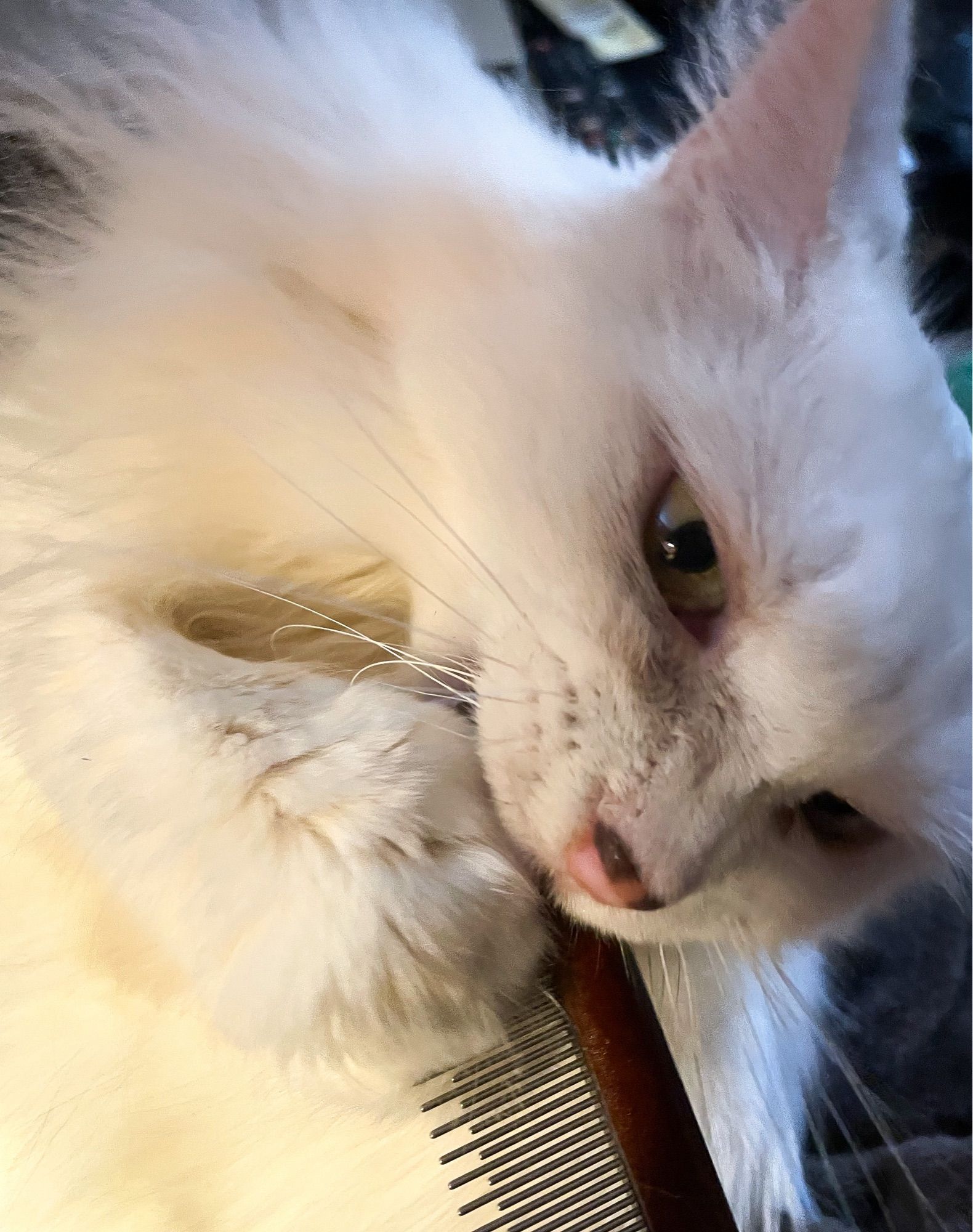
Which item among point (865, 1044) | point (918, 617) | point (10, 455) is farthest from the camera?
point (865, 1044)

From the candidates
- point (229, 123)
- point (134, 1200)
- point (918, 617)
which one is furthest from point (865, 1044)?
point (229, 123)

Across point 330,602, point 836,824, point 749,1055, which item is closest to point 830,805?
point 836,824

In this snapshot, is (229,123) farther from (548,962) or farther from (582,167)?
(548,962)

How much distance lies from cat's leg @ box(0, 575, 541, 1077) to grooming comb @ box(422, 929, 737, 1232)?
0.05 metres

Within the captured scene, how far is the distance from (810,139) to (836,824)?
552 mm

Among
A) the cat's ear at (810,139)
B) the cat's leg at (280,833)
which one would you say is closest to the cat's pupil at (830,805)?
the cat's leg at (280,833)

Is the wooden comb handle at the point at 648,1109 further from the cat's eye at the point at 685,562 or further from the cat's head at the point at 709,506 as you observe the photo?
the cat's eye at the point at 685,562

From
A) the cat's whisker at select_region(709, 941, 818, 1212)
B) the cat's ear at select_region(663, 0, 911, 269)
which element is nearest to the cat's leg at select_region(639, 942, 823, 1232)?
the cat's whisker at select_region(709, 941, 818, 1212)

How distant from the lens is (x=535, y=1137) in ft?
2.15

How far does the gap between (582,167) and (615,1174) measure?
795 mm

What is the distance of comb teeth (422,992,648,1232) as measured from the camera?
2.05ft

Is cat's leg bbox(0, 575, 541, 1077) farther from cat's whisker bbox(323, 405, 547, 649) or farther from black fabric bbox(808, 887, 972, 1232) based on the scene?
black fabric bbox(808, 887, 972, 1232)

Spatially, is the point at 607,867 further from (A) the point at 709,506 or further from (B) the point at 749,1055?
(B) the point at 749,1055

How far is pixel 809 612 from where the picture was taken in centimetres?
62
